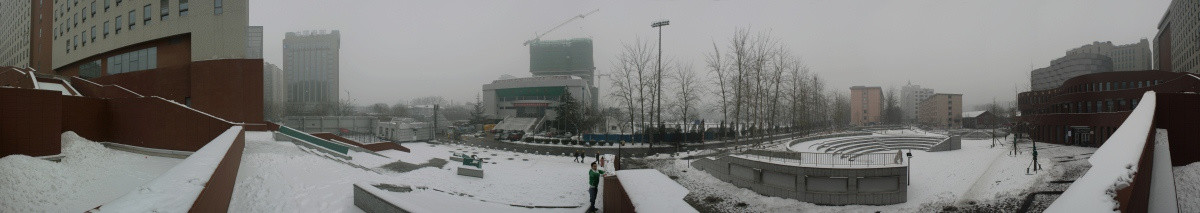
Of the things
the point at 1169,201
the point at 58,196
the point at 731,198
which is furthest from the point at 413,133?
the point at 1169,201

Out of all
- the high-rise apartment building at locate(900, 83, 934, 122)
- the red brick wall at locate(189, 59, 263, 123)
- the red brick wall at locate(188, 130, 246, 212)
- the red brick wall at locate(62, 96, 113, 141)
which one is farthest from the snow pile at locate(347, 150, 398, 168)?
the high-rise apartment building at locate(900, 83, 934, 122)

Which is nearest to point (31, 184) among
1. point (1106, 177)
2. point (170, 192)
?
point (170, 192)

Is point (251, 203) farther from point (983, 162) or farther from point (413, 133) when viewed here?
point (413, 133)

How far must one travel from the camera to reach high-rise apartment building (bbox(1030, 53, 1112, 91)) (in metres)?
A: 59.2

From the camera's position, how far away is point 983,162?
2373 centimetres

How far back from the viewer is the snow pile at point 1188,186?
7988mm

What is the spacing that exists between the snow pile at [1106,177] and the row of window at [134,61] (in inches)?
1091

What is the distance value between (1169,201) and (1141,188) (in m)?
3.20

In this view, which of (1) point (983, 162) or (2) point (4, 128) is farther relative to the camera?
(1) point (983, 162)

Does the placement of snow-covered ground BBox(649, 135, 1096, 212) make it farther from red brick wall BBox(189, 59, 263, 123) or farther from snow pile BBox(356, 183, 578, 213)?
red brick wall BBox(189, 59, 263, 123)

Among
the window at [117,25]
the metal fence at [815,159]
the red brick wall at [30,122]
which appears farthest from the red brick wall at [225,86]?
the metal fence at [815,159]

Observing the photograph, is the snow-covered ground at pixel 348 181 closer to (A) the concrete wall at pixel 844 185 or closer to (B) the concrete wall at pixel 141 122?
(B) the concrete wall at pixel 141 122

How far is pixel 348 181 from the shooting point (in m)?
10.3

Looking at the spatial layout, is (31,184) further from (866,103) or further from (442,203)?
(866,103)
